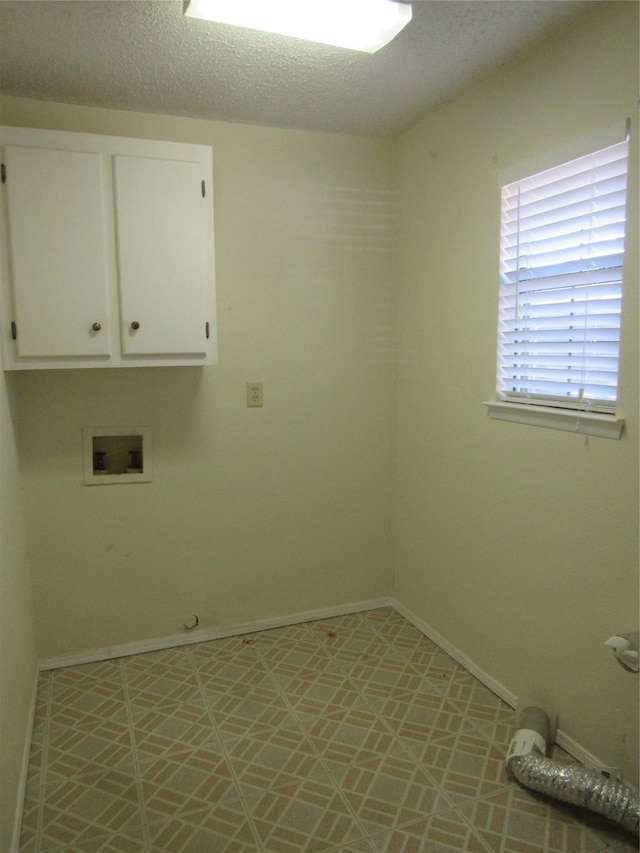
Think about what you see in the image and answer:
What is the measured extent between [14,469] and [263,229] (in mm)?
1450

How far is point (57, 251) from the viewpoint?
6.89ft

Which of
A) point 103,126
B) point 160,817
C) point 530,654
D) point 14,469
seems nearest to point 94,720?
point 160,817

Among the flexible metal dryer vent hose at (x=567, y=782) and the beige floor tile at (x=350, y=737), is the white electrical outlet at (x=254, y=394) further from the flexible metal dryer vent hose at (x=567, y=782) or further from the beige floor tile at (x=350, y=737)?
the flexible metal dryer vent hose at (x=567, y=782)

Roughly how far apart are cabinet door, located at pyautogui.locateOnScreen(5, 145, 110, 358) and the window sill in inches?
59.3

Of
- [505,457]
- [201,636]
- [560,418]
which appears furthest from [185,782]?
[560,418]

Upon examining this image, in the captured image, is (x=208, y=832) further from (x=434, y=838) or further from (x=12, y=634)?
(x=12, y=634)

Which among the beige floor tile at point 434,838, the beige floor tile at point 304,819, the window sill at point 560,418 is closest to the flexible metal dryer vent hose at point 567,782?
the beige floor tile at point 434,838

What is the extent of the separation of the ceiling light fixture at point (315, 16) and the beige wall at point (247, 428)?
37.8 inches

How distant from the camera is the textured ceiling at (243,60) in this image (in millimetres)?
1698

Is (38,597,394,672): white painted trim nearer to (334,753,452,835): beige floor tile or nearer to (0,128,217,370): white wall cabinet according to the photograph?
(334,753,452,835): beige floor tile

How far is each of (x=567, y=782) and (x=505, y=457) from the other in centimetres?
103

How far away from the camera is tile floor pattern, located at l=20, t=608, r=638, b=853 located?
1667 millimetres

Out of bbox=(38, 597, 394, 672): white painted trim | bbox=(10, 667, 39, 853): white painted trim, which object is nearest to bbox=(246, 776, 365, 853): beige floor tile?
bbox=(10, 667, 39, 853): white painted trim

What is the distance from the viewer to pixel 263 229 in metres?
2.65
